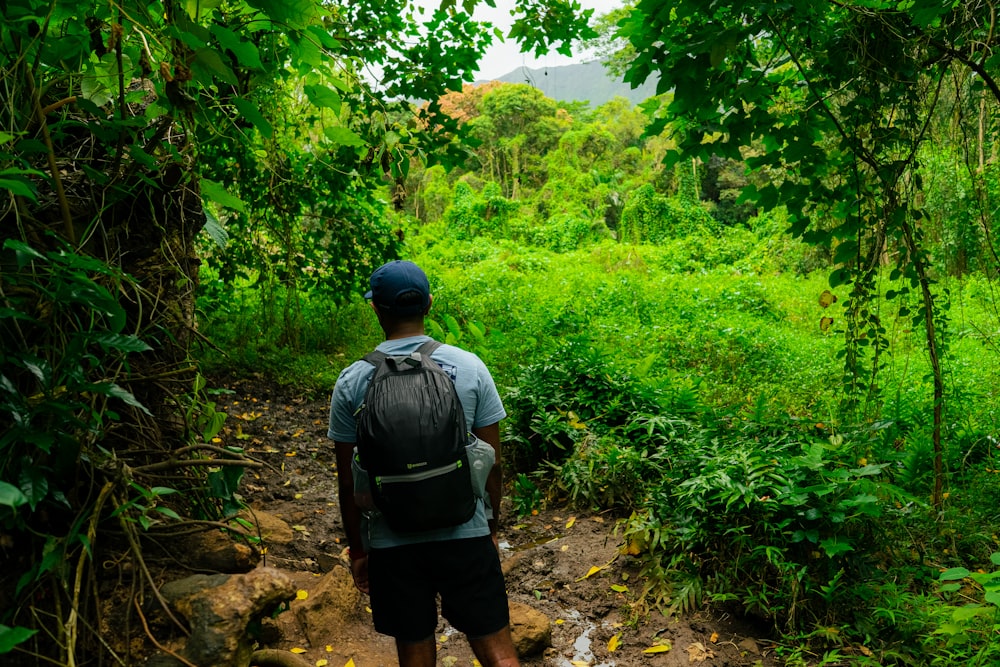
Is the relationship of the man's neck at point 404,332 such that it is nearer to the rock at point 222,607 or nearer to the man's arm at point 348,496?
the man's arm at point 348,496

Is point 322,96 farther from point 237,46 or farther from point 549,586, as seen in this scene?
point 549,586

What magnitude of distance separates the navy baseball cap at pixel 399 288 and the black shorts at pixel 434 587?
0.67 m

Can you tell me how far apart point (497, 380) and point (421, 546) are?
389 centimetres

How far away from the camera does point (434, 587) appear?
185 cm

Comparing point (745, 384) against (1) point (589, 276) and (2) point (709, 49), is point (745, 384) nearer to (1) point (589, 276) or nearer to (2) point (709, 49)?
(2) point (709, 49)

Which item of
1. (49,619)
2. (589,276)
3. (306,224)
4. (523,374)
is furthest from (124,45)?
(589,276)

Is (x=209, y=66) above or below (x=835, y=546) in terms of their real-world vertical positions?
above

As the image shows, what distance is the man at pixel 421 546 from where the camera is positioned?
181 cm

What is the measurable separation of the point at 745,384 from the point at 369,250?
3698 mm

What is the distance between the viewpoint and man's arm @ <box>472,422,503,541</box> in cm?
193

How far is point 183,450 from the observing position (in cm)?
218

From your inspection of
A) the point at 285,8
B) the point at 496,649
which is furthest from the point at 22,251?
the point at 496,649

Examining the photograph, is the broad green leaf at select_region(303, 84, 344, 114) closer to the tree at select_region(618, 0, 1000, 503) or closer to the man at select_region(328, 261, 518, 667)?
the man at select_region(328, 261, 518, 667)

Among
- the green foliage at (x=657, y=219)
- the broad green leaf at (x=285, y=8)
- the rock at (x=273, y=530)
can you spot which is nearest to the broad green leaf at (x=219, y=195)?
the broad green leaf at (x=285, y=8)
